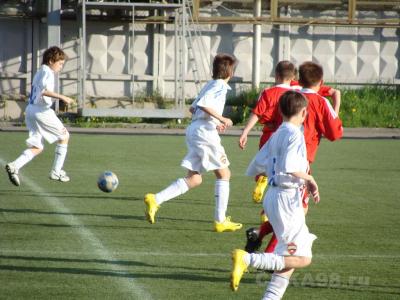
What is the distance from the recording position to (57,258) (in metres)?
8.25

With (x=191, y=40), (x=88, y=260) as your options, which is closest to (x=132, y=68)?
(x=191, y=40)

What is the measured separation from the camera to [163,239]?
9320 millimetres

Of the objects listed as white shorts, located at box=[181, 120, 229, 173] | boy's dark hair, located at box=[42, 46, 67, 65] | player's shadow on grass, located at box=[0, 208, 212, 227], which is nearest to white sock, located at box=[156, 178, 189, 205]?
white shorts, located at box=[181, 120, 229, 173]

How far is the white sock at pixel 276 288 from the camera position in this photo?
6469mm

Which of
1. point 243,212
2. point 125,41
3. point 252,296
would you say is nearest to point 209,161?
point 243,212

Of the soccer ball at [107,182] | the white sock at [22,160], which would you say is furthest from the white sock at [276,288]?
the white sock at [22,160]

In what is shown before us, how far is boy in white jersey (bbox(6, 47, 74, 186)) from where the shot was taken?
12.9 m

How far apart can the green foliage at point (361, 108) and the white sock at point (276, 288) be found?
21481 millimetres

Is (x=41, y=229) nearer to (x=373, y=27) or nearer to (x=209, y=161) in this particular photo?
(x=209, y=161)

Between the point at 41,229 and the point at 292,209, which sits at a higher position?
the point at 292,209

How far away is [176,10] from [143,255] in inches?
765

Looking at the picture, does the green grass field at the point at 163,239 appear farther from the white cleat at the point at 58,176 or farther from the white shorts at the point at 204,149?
the white shorts at the point at 204,149

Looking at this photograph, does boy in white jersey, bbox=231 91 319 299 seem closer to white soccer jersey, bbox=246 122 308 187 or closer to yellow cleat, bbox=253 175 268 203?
white soccer jersey, bbox=246 122 308 187

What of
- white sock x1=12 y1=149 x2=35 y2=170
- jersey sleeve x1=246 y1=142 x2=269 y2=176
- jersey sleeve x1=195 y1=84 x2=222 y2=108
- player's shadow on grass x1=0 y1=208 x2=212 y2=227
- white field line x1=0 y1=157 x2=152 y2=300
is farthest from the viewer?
white sock x1=12 y1=149 x2=35 y2=170
